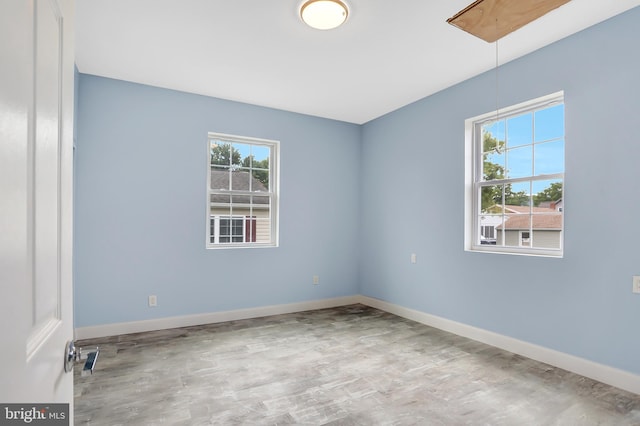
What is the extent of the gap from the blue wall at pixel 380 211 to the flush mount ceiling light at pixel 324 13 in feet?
6.25

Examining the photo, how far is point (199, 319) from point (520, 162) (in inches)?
156

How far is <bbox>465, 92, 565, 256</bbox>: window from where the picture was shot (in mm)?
3111

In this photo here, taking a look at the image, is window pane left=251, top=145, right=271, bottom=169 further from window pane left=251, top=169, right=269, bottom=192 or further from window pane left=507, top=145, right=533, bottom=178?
window pane left=507, top=145, right=533, bottom=178

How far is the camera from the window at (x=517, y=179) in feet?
10.2

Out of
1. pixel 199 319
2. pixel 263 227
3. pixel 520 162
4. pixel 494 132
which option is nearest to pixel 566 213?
pixel 520 162

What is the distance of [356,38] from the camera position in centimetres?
290

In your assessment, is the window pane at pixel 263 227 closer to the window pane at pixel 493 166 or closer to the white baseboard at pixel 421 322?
the white baseboard at pixel 421 322

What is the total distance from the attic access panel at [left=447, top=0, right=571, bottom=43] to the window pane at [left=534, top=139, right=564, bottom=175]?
1103mm

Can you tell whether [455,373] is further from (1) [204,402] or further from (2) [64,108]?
A: (2) [64,108]

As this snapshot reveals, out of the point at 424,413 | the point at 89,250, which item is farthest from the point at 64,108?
the point at 89,250

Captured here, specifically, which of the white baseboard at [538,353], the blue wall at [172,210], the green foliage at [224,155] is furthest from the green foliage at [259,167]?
the white baseboard at [538,353]

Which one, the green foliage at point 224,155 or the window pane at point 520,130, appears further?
the green foliage at point 224,155

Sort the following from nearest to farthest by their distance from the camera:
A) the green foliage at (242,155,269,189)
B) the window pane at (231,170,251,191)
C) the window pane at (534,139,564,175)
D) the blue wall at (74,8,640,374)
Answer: the blue wall at (74,8,640,374) < the window pane at (534,139,564,175) < the window pane at (231,170,251,191) < the green foliage at (242,155,269,189)

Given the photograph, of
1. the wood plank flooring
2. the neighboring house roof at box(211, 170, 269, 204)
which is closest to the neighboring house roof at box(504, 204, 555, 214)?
the wood plank flooring
